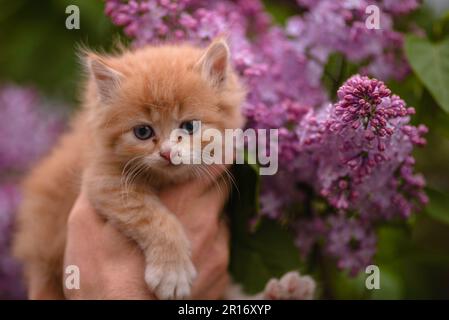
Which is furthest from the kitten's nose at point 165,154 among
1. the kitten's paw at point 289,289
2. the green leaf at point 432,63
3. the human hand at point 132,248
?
the green leaf at point 432,63

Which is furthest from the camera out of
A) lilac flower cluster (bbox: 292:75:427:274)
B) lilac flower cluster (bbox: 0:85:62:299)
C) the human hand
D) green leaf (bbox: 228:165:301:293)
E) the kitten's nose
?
lilac flower cluster (bbox: 0:85:62:299)

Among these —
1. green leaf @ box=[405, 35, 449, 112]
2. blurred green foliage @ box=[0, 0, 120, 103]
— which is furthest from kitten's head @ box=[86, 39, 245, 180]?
blurred green foliage @ box=[0, 0, 120, 103]

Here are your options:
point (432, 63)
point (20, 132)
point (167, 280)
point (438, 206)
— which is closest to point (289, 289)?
point (167, 280)

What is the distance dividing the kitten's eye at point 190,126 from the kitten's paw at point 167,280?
36 centimetres

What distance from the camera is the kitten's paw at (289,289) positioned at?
154 centimetres

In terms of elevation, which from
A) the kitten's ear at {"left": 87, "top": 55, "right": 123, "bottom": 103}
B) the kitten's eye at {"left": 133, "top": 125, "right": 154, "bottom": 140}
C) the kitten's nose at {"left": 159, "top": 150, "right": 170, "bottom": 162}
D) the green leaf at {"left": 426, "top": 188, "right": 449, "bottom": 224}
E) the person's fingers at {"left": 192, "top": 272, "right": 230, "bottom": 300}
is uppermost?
the kitten's ear at {"left": 87, "top": 55, "right": 123, "bottom": 103}

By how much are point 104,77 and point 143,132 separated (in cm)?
19

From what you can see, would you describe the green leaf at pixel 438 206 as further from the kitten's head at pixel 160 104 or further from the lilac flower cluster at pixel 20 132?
the lilac flower cluster at pixel 20 132

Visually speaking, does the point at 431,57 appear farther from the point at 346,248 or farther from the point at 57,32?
the point at 57,32

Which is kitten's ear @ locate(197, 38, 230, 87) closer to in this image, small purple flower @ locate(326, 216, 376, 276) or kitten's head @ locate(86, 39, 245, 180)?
kitten's head @ locate(86, 39, 245, 180)

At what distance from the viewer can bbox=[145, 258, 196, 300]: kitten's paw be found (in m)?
1.39

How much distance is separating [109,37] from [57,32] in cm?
75

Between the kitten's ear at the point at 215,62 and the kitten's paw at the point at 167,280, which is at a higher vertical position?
the kitten's ear at the point at 215,62
